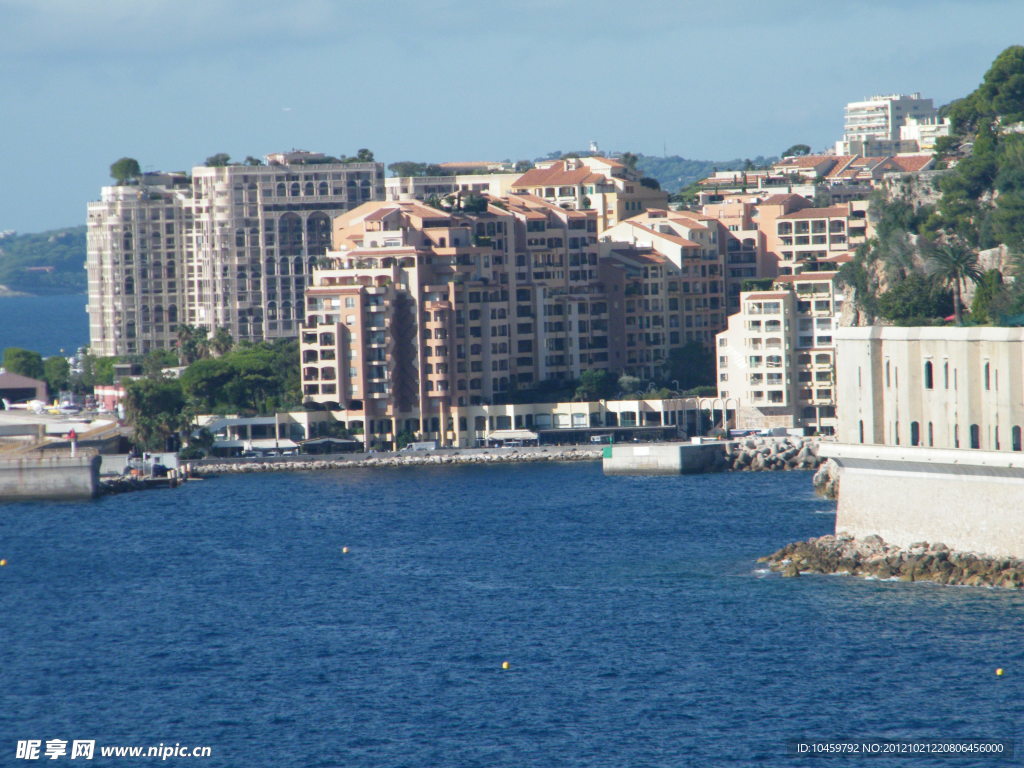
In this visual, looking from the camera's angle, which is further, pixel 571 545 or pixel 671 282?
pixel 671 282

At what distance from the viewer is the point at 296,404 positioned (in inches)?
4601

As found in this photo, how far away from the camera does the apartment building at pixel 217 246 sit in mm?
154125

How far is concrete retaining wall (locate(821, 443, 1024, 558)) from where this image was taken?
58500 mm

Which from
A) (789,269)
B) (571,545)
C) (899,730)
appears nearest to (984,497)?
(899,730)

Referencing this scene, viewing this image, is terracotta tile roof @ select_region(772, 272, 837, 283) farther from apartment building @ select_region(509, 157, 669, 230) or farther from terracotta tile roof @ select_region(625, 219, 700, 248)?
apartment building @ select_region(509, 157, 669, 230)

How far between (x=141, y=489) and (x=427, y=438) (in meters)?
18.0

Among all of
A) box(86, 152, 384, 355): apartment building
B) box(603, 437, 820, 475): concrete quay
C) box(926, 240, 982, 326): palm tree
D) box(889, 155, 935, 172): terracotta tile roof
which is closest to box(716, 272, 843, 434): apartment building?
box(603, 437, 820, 475): concrete quay

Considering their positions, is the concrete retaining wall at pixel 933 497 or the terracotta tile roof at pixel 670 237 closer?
the concrete retaining wall at pixel 933 497

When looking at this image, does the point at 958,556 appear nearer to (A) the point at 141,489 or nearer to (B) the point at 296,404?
(A) the point at 141,489

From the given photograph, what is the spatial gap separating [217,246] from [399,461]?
163 ft

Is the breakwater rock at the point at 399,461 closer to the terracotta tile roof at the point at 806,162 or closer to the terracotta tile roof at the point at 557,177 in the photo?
the terracotta tile roof at the point at 557,177

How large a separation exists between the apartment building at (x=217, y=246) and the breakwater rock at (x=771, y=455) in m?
56.4

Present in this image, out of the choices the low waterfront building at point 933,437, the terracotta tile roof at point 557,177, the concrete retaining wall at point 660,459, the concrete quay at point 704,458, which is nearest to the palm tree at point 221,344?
the terracotta tile roof at point 557,177

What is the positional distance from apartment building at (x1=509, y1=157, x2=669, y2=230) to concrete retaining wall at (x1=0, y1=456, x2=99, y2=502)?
46.4 metres
